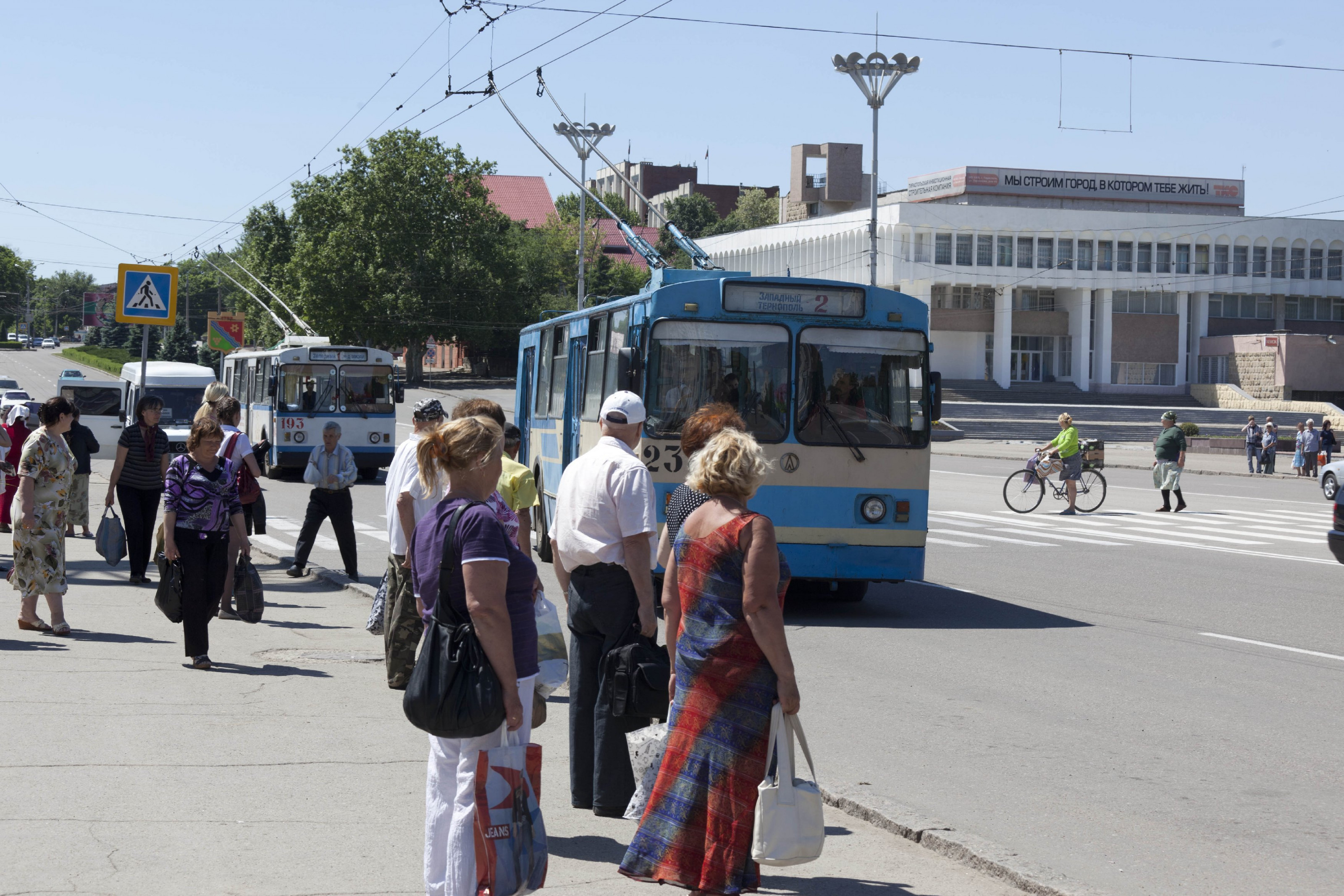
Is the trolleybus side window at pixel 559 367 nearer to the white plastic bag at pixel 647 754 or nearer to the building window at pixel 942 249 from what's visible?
the white plastic bag at pixel 647 754

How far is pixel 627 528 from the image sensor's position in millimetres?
5742

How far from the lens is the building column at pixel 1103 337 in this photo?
276 ft

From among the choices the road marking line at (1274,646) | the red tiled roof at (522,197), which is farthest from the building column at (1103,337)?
the road marking line at (1274,646)

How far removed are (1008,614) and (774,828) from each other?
8811mm

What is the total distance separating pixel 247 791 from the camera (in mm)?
6324

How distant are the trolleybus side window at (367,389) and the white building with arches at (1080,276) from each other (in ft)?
172

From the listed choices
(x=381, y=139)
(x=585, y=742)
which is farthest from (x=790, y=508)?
(x=381, y=139)

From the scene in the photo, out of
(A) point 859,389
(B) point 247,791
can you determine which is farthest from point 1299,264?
(B) point 247,791

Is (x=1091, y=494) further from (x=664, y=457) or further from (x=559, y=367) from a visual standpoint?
(x=664, y=457)

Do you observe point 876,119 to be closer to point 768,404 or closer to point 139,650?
point 768,404

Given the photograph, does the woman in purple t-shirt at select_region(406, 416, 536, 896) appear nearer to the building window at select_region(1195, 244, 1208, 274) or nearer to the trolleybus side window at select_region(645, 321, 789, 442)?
the trolleybus side window at select_region(645, 321, 789, 442)

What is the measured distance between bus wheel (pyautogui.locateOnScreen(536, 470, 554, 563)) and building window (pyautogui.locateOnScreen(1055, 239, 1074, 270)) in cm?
7071

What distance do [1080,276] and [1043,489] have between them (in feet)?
199

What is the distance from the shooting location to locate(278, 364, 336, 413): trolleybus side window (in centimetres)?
3023
